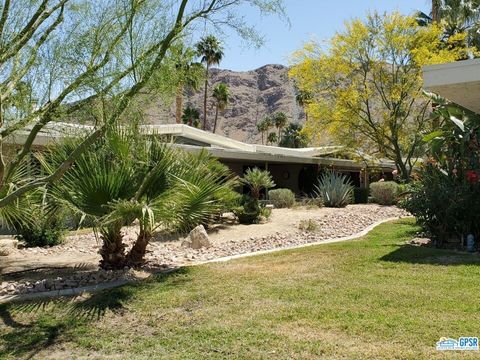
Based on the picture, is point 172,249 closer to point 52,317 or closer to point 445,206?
point 52,317

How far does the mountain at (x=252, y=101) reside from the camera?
12425 cm

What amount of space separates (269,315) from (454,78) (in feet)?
19.4

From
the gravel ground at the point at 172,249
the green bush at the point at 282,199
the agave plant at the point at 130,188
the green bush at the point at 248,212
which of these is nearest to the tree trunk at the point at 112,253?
the agave plant at the point at 130,188

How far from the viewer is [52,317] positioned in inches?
247

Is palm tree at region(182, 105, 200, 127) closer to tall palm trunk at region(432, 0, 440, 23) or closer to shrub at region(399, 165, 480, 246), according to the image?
tall palm trunk at region(432, 0, 440, 23)

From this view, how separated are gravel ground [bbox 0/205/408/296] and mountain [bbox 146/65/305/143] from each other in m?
97.6

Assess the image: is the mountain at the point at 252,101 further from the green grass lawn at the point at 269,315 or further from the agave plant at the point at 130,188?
the green grass lawn at the point at 269,315

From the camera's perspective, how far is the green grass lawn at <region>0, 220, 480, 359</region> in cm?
479

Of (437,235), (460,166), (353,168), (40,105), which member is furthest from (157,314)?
(353,168)

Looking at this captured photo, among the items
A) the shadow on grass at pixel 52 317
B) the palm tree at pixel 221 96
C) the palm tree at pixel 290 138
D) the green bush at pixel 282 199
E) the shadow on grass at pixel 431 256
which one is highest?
the palm tree at pixel 221 96

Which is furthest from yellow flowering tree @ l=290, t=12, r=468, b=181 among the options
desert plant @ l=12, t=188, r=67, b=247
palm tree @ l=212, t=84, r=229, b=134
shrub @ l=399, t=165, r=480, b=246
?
palm tree @ l=212, t=84, r=229, b=134

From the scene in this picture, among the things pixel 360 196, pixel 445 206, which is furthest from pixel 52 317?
pixel 360 196

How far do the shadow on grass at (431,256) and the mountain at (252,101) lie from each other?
343 ft

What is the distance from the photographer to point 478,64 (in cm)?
898
